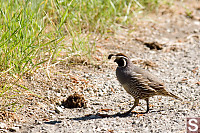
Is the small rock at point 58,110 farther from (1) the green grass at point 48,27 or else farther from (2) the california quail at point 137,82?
(2) the california quail at point 137,82

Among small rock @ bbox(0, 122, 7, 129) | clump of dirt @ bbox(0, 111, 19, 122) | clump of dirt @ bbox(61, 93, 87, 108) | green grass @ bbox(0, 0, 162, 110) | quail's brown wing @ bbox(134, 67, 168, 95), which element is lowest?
small rock @ bbox(0, 122, 7, 129)

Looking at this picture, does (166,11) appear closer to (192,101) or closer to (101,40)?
(101,40)

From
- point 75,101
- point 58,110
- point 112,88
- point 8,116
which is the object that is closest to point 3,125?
point 8,116

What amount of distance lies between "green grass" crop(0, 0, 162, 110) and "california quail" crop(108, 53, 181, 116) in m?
0.91

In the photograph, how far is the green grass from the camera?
4.20 metres

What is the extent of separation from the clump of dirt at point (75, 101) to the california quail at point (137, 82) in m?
0.55

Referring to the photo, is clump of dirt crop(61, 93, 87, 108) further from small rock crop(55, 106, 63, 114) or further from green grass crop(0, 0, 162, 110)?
green grass crop(0, 0, 162, 110)

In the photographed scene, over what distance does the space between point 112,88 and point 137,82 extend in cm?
→ 85

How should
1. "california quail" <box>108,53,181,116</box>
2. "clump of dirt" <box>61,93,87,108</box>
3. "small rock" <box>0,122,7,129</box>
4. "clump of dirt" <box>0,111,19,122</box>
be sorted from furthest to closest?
1. "clump of dirt" <box>61,93,87,108</box>
2. "california quail" <box>108,53,181,116</box>
3. "clump of dirt" <box>0,111,19,122</box>
4. "small rock" <box>0,122,7,129</box>

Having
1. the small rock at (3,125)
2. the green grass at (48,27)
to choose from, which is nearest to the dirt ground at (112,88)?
the small rock at (3,125)

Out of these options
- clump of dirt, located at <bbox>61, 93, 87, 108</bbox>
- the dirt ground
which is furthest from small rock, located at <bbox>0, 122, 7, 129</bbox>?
clump of dirt, located at <bbox>61, 93, 87, 108</bbox>

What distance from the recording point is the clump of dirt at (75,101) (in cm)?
427

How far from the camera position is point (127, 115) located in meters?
4.13

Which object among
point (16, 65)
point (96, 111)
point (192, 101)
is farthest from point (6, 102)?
point (192, 101)
